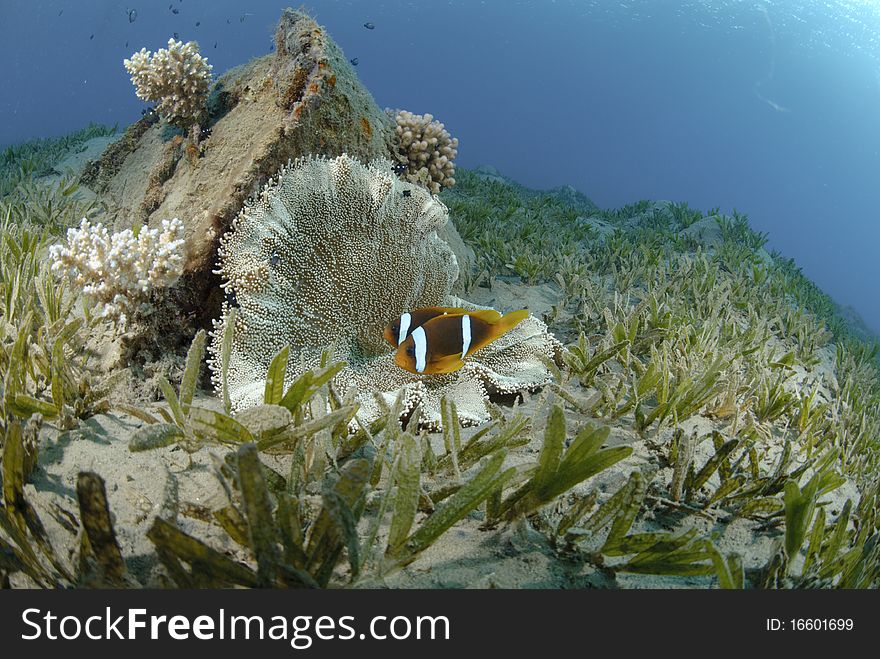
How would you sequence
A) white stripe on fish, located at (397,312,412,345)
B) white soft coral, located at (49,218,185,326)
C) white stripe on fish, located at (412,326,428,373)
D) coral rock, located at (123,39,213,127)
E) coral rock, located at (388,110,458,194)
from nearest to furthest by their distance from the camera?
white stripe on fish, located at (412,326,428,373), white stripe on fish, located at (397,312,412,345), white soft coral, located at (49,218,185,326), coral rock, located at (123,39,213,127), coral rock, located at (388,110,458,194)

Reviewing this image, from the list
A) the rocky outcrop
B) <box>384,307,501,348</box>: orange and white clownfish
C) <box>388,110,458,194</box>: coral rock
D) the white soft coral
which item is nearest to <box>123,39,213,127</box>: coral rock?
the rocky outcrop

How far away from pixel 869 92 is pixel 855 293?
982 inches

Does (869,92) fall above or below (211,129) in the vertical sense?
above

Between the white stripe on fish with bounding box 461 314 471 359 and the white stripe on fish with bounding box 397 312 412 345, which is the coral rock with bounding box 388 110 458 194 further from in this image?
the white stripe on fish with bounding box 461 314 471 359

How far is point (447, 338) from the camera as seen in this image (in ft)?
8.25

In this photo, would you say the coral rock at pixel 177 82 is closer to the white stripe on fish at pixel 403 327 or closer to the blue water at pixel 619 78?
the white stripe on fish at pixel 403 327

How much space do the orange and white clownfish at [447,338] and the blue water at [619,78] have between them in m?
59.5

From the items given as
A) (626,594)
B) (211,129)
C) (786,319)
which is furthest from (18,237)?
(786,319)

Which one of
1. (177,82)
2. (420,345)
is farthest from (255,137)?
(420,345)

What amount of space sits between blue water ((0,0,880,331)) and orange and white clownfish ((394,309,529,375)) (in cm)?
5955

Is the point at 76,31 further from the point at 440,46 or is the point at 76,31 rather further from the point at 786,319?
the point at 786,319

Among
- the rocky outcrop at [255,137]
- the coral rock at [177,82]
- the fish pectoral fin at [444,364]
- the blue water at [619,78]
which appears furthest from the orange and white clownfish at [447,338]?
the blue water at [619,78]

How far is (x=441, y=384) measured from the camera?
3223mm

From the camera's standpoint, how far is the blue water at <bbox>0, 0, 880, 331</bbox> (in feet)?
190
